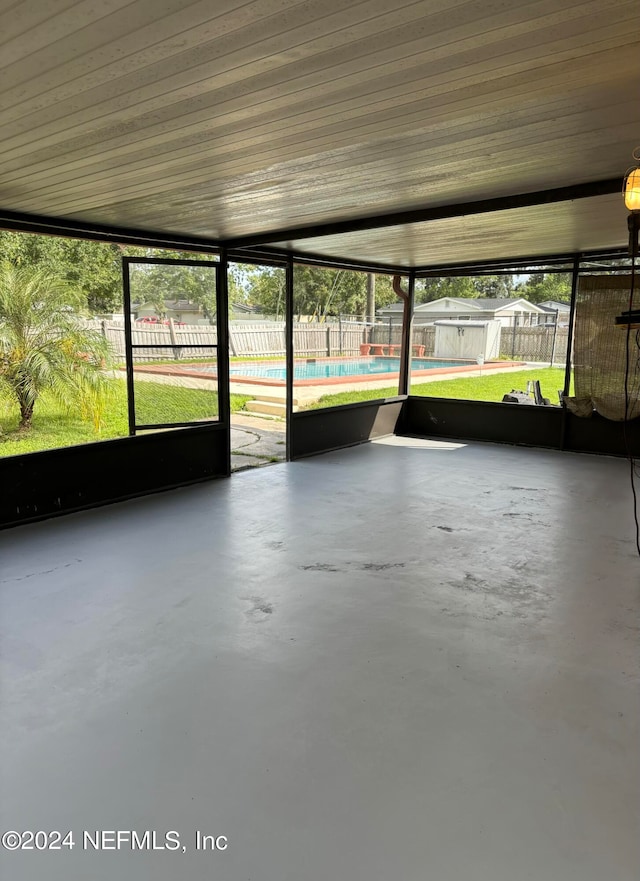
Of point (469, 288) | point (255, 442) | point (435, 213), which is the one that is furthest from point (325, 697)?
point (469, 288)

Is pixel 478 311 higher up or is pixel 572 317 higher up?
pixel 478 311

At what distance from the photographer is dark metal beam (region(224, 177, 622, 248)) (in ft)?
12.6

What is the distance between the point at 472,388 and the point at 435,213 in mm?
8255

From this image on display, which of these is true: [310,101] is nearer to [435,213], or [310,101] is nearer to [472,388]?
[435,213]

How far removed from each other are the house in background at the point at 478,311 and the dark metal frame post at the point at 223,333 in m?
4.13

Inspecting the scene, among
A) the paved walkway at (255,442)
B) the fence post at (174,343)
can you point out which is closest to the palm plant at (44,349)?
the paved walkway at (255,442)

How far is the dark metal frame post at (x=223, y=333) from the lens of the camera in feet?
21.2

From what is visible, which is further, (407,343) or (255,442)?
(407,343)

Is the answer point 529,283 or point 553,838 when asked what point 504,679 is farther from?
point 529,283

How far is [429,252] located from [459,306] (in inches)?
180

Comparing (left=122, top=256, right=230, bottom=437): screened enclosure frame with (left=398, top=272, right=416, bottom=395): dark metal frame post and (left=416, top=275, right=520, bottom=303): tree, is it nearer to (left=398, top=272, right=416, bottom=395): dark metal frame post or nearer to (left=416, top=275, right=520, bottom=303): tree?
(left=398, top=272, right=416, bottom=395): dark metal frame post

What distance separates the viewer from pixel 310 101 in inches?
94.8

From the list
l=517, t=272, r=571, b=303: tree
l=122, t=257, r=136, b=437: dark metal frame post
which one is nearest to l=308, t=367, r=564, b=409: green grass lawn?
l=517, t=272, r=571, b=303: tree

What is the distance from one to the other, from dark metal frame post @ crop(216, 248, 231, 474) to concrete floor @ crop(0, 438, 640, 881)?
1.89 m
